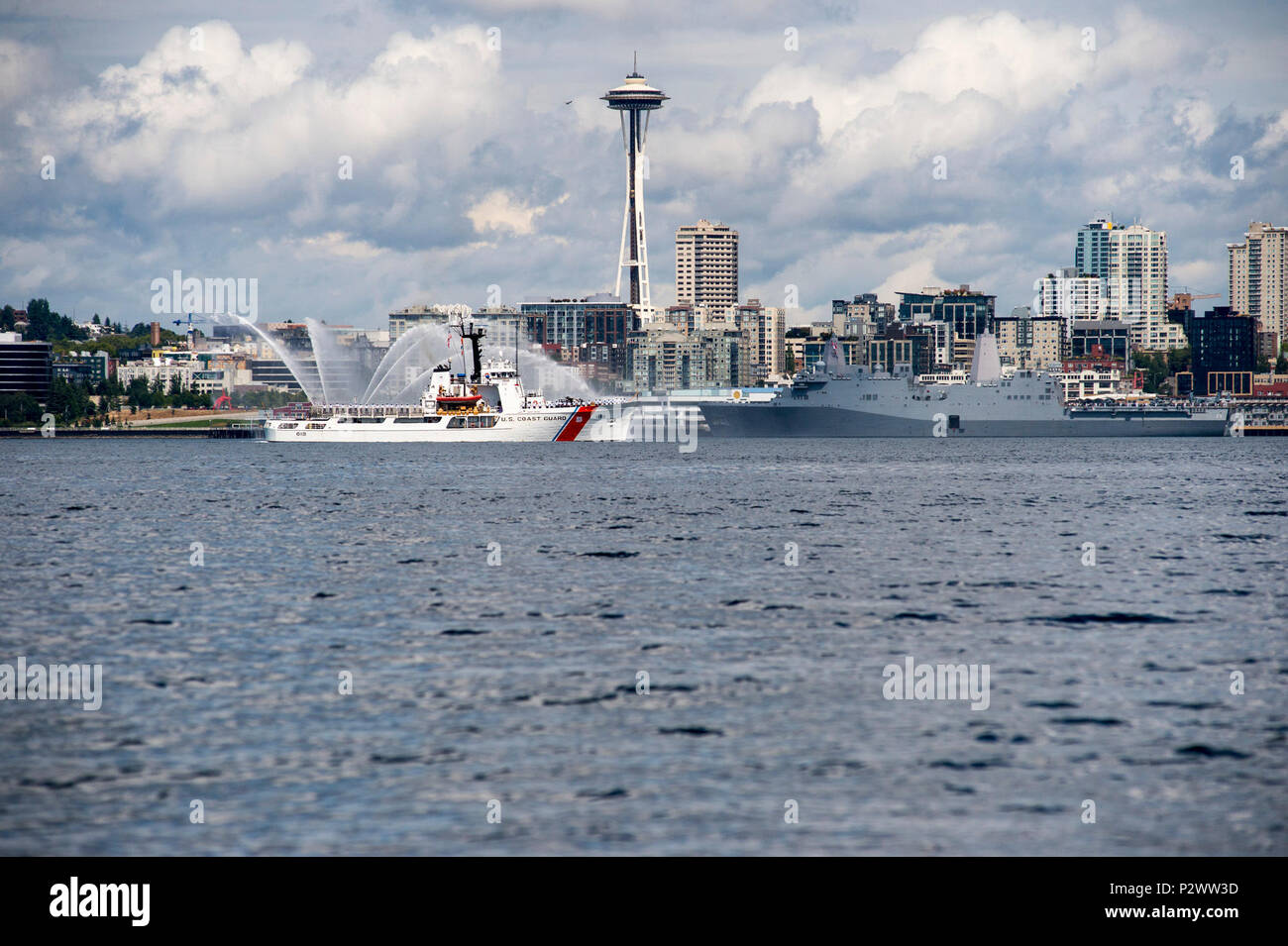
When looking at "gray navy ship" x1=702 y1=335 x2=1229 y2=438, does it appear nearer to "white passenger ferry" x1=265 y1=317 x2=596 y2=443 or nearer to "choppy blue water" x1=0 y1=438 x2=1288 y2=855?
"white passenger ferry" x1=265 y1=317 x2=596 y2=443

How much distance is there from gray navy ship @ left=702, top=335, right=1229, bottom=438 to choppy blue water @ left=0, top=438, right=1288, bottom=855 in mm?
114061

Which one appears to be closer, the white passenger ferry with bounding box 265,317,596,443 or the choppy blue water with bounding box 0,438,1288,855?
the choppy blue water with bounding box 0,438,1288,855

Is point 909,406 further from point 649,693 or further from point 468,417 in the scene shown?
point 649,693

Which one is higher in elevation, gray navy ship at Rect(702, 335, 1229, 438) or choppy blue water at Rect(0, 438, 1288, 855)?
gray navy ship at Rect(702, 335, 1229, 438)

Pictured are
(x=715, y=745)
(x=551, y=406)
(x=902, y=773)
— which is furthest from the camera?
(x=551, y=406)

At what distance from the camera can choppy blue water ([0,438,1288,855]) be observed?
15969 millimetres

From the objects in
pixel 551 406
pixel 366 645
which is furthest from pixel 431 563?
Result: pixel 551 406

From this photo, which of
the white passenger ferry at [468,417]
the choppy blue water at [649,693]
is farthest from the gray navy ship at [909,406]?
the choppy blue water at [649,693]

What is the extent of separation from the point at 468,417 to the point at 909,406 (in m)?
56.5

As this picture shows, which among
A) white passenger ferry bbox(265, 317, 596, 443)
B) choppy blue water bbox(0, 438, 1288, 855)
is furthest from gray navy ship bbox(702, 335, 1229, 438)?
choppy blue water bbox(0, 438, 1288, 855)

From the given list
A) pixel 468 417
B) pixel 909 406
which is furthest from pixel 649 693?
pixel 909 406

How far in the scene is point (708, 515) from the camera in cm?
6419

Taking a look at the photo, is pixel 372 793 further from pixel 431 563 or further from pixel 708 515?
pixel 708 515

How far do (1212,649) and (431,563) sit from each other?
24.0m
